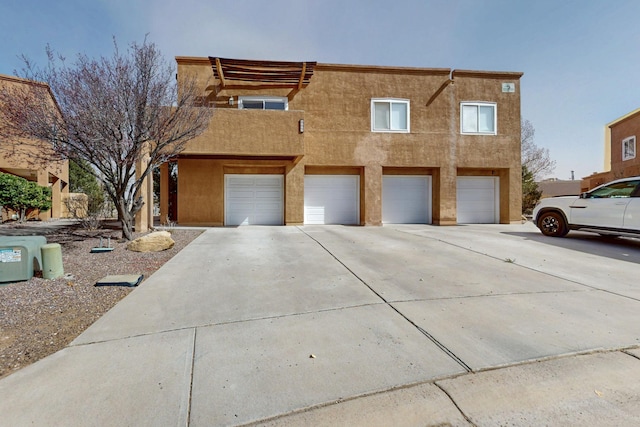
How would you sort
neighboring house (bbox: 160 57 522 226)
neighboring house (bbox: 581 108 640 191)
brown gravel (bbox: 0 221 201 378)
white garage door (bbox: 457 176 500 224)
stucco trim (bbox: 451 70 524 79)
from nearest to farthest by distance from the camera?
brown gravel (bbox: 0 221 201 378)
neighboring house (bbox: 160 57 522 226)
stucco trim (bbox: 451 70 524 79)
white garage door (bbox: 457 176 500 224)
neighboring house (bbox: 581 108 640 191)

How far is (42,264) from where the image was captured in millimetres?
5035

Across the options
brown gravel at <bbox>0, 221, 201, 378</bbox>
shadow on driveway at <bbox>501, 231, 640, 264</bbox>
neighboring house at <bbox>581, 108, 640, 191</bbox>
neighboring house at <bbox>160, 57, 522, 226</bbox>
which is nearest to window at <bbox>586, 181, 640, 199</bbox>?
shadow on driveway at <bbox>501, 231, 640, 264</bbox>

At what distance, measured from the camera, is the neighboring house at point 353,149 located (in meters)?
12.3

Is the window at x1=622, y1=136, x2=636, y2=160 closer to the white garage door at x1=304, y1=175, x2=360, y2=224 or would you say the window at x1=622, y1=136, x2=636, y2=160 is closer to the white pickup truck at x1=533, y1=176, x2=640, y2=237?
the white pickup truck at x1=533, y1=176, x2=640, y2=237

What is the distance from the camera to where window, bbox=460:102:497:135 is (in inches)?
555

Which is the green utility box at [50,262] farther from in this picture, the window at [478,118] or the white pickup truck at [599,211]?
the window at [478,118]

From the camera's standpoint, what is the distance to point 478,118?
14.2 m

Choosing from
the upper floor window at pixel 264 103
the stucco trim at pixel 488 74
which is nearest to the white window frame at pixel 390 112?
the stucco trim at pixel 488 74

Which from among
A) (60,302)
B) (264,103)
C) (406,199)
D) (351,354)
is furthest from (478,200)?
(60,302)

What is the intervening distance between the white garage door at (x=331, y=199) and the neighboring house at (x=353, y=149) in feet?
0.15

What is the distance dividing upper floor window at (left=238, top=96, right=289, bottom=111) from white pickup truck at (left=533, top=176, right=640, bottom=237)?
10.2 m

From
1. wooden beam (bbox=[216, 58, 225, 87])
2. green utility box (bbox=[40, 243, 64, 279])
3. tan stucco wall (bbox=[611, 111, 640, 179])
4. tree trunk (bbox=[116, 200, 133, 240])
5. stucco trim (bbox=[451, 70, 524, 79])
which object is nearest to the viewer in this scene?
green utility box (bbox=[40, 243, 64, 279])

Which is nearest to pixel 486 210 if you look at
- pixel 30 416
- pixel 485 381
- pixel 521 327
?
pixel 521 327

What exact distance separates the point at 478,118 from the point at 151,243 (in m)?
14.2
